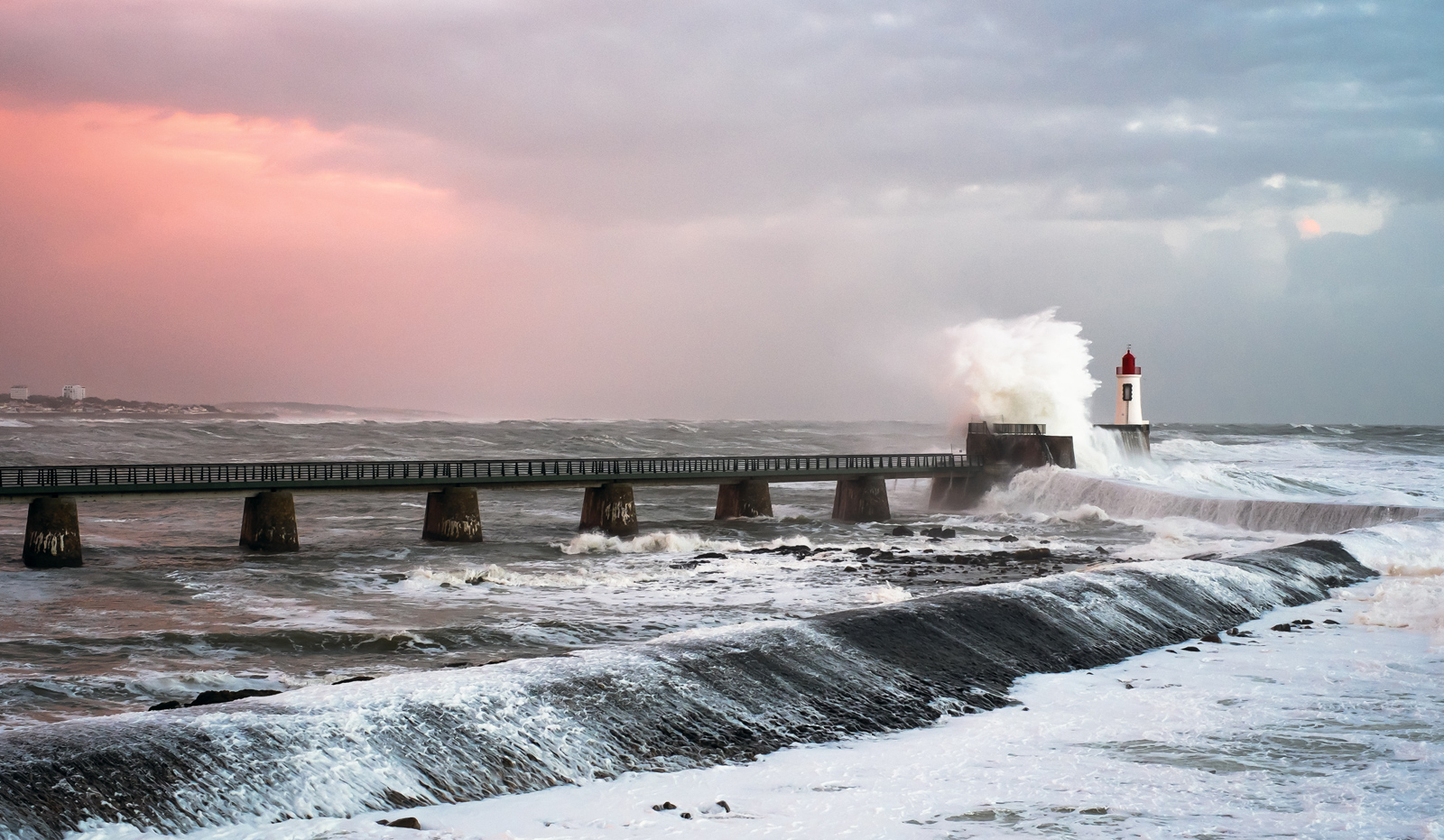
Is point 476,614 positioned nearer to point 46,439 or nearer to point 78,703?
point 78,703

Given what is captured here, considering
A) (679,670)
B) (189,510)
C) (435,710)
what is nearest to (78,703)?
(435,710)

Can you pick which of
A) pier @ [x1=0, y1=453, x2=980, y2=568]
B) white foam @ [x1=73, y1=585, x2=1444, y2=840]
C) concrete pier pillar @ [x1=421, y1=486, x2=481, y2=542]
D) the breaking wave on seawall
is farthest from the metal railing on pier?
white foam @ [x1=73, y1=585, x2=1444, y2=840]

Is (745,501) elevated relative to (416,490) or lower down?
lower down

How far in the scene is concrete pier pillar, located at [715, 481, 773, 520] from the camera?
130 feet

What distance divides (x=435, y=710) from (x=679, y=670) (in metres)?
2.48

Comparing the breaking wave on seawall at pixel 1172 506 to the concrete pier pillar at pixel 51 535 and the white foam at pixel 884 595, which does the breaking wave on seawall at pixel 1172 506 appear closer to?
the white foam at pixel 884 595

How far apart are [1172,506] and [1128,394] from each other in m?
16.2

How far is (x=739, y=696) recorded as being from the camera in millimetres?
10656

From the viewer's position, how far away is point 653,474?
37.4m

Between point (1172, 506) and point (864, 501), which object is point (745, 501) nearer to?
point (864, 501)

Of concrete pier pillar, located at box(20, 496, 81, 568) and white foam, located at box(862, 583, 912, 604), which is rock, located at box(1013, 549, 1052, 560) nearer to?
white foam, located at box(862, 583, 912, 604)

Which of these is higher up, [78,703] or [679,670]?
[679,670]

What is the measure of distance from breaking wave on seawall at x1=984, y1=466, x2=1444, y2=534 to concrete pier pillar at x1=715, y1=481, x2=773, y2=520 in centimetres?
970

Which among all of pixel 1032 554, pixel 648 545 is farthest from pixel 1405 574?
pixel 648 545
